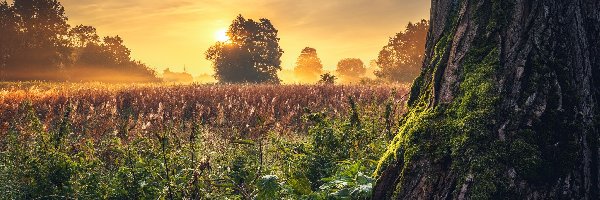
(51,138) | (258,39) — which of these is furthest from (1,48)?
(51,138)

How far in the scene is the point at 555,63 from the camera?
2.08 meters

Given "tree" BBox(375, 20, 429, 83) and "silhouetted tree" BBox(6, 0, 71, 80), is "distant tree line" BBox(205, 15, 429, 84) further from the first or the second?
"silhouetted tree" BBox(6, 0, 71, 80)

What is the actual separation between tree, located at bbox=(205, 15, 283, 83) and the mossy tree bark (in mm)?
57582

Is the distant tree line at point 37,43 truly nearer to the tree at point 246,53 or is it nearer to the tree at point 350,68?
the tree at point 246,53

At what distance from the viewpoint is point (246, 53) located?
196 feet

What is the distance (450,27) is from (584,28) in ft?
2.32

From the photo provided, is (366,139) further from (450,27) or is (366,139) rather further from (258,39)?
(258,39)

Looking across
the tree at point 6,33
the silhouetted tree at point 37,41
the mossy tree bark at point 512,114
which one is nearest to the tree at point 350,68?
the silhouetted tree at point 37,41

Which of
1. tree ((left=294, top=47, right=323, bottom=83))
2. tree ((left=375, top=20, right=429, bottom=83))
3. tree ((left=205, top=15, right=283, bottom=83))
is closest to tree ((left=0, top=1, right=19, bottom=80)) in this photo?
tree ((left=205, top=15, right=283, bottom=83))

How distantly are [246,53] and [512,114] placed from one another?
5864 cm

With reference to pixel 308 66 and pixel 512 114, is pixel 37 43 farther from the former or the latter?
pixel 308 66

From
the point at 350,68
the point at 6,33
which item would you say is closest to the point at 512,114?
the point at 6,33

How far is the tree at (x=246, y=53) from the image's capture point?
5966 centimetres

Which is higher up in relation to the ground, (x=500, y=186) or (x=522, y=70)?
(x=522, y=70)
